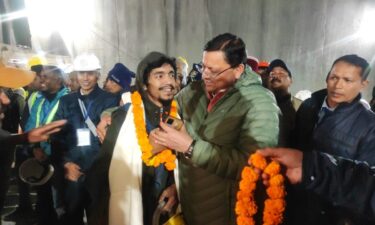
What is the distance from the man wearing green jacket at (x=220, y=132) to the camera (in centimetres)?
215

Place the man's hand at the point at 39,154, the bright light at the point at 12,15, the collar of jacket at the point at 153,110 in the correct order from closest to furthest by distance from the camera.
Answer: the collar of jacket at the point at 153,110 → the man's hand at the point at 39,154 → the bright light at the point at 12,15

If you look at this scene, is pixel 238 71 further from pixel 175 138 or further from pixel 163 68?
pixel 163 68

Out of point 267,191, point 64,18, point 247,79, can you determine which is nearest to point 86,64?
point 247,79

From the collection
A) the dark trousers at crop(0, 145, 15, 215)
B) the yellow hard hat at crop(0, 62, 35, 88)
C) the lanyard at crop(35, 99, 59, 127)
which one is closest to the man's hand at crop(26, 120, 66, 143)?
the dark trousers at crop(0, 145, 15, 215)

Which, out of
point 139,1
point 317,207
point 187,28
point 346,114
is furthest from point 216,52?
point 139,1

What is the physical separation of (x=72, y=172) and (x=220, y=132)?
236 centimetres

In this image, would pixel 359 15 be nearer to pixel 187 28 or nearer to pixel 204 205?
pixel 187 28

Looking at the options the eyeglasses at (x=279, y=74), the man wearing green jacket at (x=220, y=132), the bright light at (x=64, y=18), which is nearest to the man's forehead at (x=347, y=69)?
the man wearing green jacket at (x=220, y=132)

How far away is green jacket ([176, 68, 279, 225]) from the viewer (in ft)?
7.02

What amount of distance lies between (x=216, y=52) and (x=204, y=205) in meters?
1.14

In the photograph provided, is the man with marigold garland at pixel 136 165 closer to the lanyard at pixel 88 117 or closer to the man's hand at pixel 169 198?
the man's hand at pixel 169 198

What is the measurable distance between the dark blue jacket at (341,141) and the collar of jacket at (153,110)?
1306 mm

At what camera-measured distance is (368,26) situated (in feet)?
28.1

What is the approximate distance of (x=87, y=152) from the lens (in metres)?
3.96
